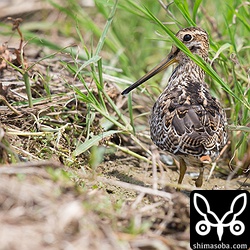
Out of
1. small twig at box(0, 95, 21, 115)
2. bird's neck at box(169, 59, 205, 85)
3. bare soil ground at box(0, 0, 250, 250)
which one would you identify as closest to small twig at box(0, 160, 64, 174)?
bare soil ground at box(0, 0, 250, 250)

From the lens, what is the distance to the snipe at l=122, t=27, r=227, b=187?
14.5 ft

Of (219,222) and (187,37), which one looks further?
(187,37)

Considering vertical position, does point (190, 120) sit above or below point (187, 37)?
below

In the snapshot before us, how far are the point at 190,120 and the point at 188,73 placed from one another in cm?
100

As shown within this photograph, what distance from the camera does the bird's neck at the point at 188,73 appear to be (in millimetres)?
→ 5395

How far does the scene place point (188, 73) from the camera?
213 inches

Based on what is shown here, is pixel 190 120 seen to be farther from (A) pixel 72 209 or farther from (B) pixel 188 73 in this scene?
(A) pixel 72 209

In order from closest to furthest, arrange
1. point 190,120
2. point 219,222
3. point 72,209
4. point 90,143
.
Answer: point 72,209, point 219,222, point 190,120, point 90,143

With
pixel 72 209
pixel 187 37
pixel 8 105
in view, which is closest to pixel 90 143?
pixel 8 105

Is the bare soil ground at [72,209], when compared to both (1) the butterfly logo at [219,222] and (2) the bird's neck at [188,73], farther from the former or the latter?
(2) the bird's neck at [188,73]

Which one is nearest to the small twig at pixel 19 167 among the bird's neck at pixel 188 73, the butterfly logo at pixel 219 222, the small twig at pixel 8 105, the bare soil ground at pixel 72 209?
the bare soil ground at pixel 72 209

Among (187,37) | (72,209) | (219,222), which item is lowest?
(219,222)

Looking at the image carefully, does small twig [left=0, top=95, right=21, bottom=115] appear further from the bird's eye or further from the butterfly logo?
the butterfly logo

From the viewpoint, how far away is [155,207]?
3766mm
